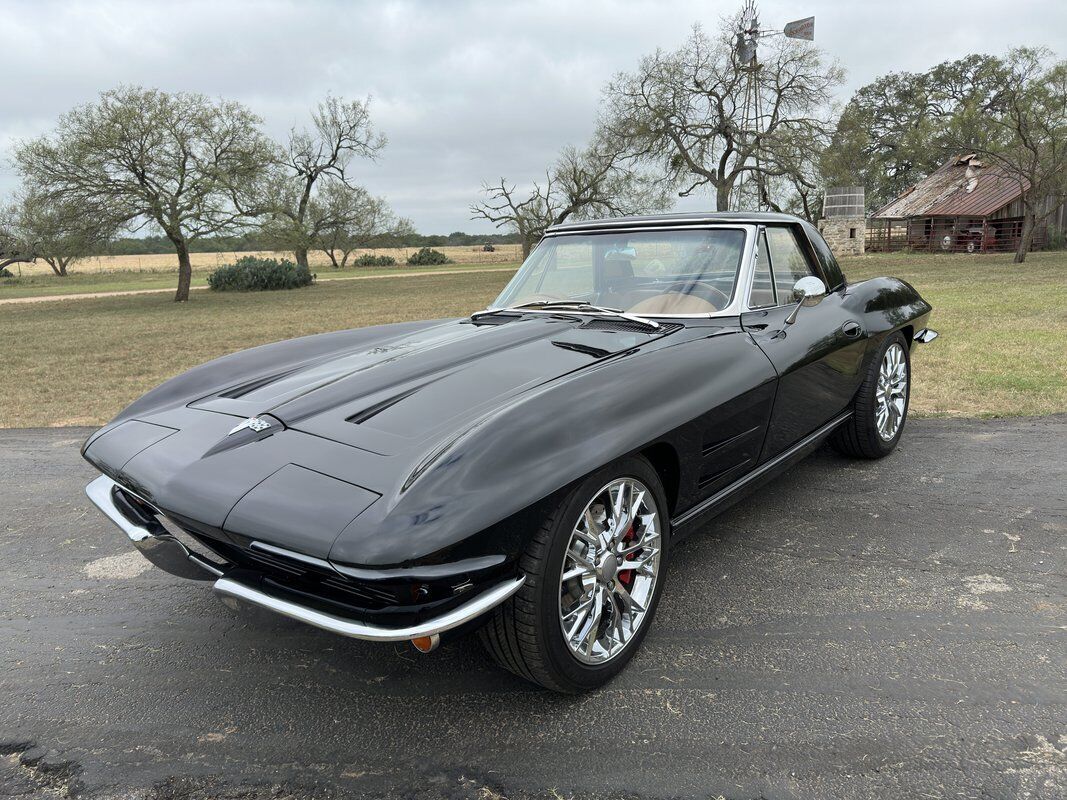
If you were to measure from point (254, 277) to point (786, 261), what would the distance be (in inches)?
1309

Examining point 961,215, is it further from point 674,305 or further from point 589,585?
point 589,585

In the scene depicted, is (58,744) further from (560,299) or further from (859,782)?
(560,299)

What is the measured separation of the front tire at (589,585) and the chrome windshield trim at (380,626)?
5.0 inches

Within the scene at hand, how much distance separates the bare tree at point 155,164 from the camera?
23.1 m

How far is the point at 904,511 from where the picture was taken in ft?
12.2

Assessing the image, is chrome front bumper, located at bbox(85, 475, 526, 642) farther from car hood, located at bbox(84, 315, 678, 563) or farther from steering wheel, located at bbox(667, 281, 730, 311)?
steering wheel, located at bbox(667, 281, 730, 311)

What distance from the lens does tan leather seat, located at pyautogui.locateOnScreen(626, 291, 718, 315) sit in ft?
11.2

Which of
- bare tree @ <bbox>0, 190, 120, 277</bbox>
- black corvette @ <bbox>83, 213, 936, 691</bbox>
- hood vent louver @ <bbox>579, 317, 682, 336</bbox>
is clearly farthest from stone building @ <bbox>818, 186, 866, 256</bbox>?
hood vent louver @ <bbox>579, 317, 682, 336</bbox>

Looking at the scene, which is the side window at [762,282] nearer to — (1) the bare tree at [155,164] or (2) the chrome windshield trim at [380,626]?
(2) the chrome windshield trim at [380,626]

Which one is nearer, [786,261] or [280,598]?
[280,598]

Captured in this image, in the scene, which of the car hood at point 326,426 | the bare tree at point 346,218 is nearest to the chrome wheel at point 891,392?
the car hood at point 326,426

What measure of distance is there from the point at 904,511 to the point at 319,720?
118 inches

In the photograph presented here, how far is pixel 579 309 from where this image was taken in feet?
11.7


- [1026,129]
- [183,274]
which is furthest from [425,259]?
[1026,129]
